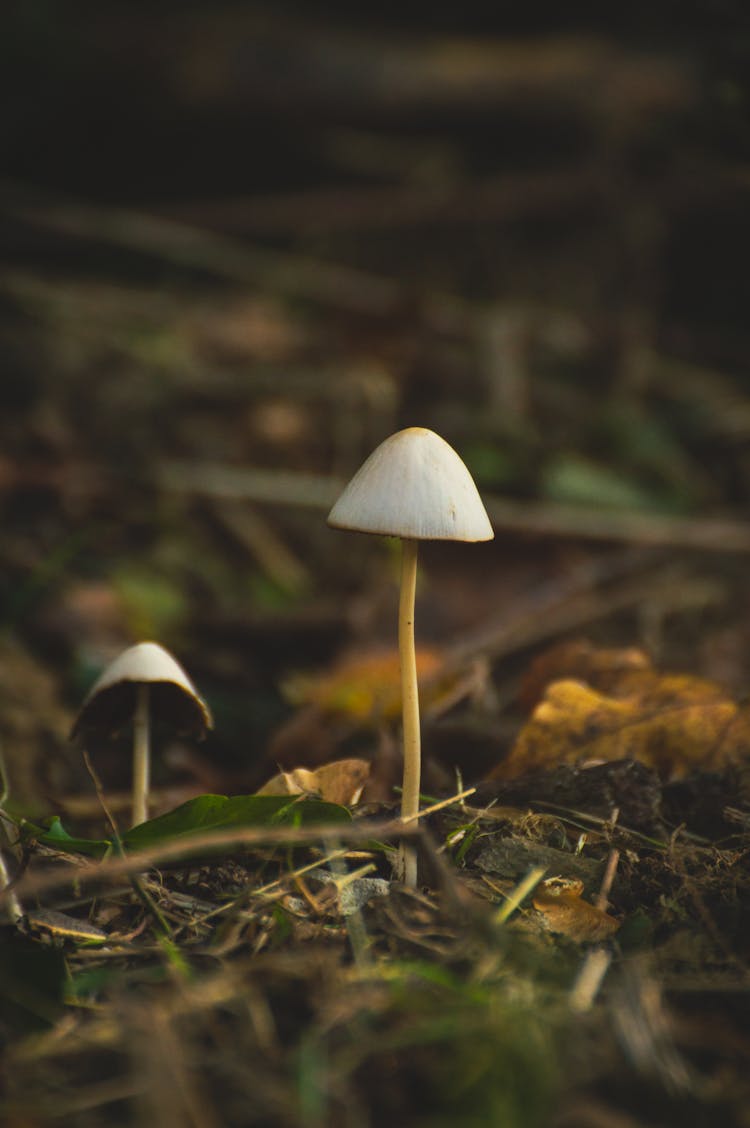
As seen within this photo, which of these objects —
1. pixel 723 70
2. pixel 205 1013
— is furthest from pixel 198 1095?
pixel 723 70

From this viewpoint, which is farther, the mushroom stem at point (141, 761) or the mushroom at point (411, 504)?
the mushroom stem at point (141, 761)

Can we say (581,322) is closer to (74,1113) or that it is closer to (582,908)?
(582,908)

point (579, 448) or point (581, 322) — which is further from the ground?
point (581, 322)

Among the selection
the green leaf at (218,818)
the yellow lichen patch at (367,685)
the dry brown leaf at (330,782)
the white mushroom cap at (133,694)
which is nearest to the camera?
the green leaf at (218,818)

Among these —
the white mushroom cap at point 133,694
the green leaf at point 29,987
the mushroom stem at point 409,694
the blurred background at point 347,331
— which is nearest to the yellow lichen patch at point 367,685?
the blurred background at point 347,331

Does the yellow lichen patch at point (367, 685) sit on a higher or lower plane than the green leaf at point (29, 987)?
higher

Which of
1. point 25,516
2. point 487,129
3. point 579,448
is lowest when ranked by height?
point 25,516

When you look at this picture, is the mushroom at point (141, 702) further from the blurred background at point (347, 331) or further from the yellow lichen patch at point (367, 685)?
the blurred background at point (347, 331)
